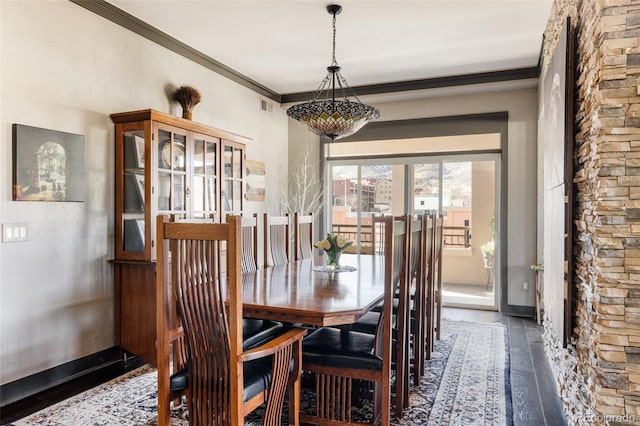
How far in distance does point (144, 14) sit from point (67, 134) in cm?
123

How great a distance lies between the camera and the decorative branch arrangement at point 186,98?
12.9 ft

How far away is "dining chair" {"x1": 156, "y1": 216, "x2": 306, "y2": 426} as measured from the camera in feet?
5.58

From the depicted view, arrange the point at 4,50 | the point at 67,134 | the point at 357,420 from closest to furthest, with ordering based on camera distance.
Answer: the point at 357,420
the point at 4,50
the point at 67,134

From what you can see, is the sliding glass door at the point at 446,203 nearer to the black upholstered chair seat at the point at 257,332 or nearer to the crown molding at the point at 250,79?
the crown molding at the point at 250,79

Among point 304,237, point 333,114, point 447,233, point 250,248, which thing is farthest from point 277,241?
point 447,233

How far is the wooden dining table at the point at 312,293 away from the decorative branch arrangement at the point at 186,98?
174cm

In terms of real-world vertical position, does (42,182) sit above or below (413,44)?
below

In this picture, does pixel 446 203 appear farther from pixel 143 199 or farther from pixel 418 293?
pixel 143 199

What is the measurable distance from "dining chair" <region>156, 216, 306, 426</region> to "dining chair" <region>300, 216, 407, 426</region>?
36 centimetres

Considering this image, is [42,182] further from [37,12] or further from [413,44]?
[413,44]

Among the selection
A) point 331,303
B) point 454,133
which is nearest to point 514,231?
point 454,133

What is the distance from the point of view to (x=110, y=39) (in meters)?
3.35

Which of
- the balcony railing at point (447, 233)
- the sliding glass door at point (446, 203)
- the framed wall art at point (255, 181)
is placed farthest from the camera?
the balcony railing at point (447, 233)

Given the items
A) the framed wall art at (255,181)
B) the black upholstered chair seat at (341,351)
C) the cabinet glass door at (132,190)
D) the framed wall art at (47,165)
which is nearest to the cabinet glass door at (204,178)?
the cabinet glass door at (132,190)
